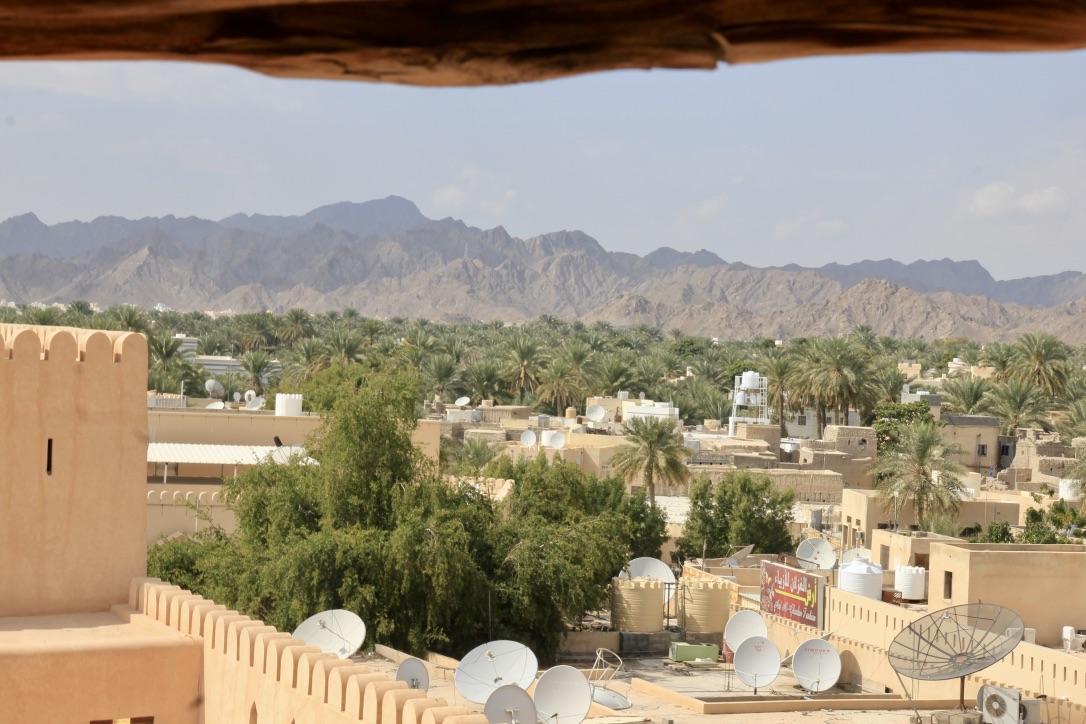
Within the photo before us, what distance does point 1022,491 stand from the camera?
42.3 m

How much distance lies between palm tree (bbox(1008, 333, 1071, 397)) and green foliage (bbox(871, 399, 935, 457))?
697cm

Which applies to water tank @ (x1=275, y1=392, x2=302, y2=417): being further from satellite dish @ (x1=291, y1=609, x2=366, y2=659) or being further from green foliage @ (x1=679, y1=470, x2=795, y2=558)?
satellite dish @ (x1=291, y1=609, x2=366, y2=659)

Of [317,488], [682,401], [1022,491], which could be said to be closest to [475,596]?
[317,488]

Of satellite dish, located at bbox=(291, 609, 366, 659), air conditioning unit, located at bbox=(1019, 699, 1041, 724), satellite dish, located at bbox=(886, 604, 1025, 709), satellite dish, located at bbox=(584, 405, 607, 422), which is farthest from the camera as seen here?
satellite dish, located at bbox=(584, 405, 607, 422)

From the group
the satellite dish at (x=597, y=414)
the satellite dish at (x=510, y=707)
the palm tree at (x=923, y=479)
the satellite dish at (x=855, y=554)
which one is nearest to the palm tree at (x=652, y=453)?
the palm tree at (x=923, y=479)

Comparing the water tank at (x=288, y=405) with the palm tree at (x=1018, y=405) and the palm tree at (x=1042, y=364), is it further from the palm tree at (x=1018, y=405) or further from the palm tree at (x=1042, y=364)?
the palm tree at (x=1042, y=364)

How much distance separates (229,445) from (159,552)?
6.36 metres

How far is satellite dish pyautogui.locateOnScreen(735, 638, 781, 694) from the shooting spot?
2194 cm

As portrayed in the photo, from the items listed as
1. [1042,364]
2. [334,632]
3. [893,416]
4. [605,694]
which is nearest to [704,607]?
[605,694]

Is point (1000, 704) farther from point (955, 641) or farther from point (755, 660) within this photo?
point (755, 660)

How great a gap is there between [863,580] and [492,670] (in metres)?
10.4

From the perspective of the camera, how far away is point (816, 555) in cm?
3061

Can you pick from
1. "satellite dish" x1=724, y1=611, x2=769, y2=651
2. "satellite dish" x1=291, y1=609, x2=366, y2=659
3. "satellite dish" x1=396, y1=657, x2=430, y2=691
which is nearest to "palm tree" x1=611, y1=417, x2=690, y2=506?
"satellite dish" x1=724, y1=611, x2=769, y2=651

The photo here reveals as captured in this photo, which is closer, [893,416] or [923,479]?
[923,479]
